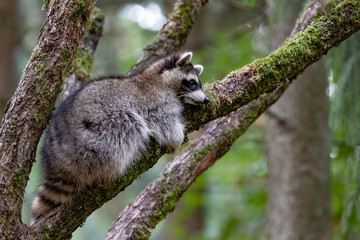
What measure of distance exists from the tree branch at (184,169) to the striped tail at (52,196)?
20.7 inches

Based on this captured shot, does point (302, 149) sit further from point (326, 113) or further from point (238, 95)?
point (238, 95)

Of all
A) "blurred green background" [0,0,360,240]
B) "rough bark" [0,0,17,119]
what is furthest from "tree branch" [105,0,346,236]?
"rough bark" [0,0,17,119]

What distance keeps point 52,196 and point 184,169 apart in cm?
106

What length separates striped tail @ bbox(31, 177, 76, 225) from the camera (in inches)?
127

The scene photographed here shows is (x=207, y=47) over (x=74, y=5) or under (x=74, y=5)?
over

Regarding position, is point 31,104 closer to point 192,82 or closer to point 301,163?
point 192,82

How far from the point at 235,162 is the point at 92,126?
5.38 metres

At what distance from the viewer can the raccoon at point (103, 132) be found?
3.32 meters

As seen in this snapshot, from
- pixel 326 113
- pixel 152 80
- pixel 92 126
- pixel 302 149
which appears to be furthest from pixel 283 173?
pixel 92 126

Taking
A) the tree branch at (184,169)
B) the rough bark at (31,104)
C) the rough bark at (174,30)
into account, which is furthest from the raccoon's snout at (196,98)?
the rough bark at (174,30)

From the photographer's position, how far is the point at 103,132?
3.45 m

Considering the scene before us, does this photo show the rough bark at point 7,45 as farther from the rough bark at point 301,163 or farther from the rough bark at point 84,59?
the rough bark at point 301,163

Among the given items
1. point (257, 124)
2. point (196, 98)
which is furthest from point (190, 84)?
point (257, 124)

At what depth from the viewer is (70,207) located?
10.2 ft
